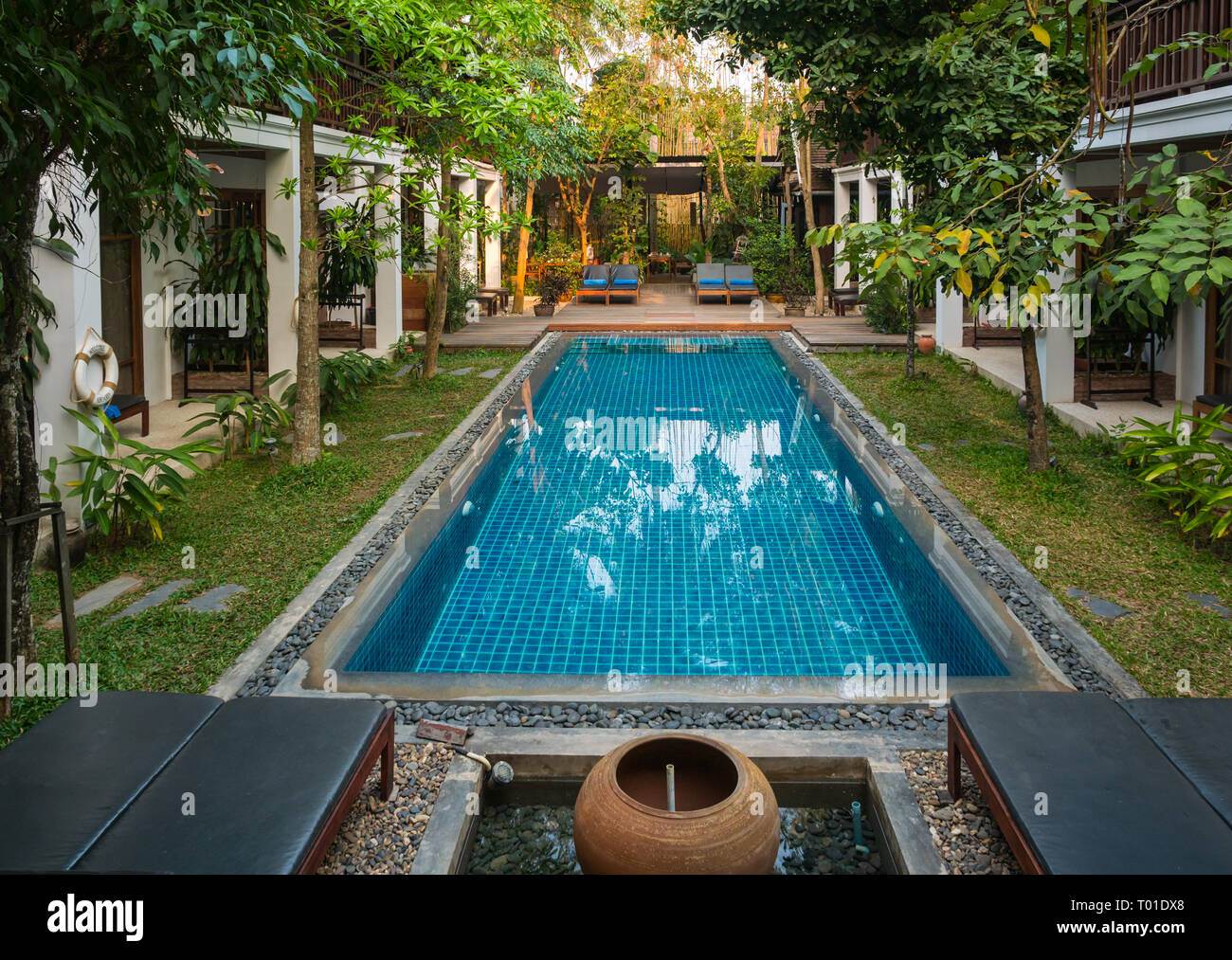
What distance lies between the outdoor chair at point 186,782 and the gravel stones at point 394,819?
0.15 m

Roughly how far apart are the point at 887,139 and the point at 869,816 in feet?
23.5

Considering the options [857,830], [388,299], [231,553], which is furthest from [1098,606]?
[388,299]

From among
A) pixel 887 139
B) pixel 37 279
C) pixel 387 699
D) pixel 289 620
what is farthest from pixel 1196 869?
pixel 887 139

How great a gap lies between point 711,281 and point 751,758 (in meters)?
19.8

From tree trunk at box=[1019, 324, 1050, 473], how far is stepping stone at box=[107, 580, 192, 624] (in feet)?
21.0

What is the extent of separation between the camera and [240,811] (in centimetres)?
322

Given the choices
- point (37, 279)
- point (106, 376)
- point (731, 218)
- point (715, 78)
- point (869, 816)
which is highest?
point (715, 78)

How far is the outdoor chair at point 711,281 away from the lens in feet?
75.2

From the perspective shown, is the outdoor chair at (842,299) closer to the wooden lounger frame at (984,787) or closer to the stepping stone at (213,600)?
the stepping stone at (213,600)

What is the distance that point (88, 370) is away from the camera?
7.08 m

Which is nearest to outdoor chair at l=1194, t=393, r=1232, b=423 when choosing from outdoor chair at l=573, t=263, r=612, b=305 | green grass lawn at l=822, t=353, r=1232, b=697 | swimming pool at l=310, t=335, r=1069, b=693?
green grass lawn at l=822, t=353, r=1232, b=697

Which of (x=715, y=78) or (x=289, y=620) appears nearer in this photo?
(x=289, y=620)
